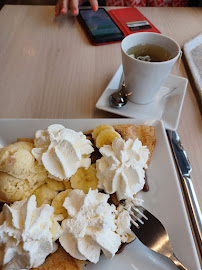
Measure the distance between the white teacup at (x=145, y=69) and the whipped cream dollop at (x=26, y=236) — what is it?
69 centimetres

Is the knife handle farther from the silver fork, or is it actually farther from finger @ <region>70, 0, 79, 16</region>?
finger @ <region>70, 0, 79, 16</region>

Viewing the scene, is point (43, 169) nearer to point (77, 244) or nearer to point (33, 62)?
point (77, 244)

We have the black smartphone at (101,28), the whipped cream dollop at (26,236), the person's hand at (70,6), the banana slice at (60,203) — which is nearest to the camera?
the whipped cream dollop at (26,236)

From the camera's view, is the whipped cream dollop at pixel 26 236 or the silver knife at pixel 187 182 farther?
the silver knife at pixel 187 182

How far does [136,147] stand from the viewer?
2.68ft

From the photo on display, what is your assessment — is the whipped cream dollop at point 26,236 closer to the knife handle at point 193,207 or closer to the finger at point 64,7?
the knife handle at point 193,207

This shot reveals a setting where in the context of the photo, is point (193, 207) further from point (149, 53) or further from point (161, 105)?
point (149, 53)

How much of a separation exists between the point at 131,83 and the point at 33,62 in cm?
69

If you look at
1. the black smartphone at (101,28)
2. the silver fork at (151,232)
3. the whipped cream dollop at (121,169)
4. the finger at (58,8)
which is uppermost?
the finger at (58,8)

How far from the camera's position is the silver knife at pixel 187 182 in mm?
781

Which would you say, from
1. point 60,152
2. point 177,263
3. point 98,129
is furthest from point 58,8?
point 177,263

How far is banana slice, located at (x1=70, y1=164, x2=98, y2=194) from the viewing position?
2.52 feet

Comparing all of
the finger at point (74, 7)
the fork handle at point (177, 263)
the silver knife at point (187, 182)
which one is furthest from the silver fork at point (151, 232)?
the finger at point (74, 7)

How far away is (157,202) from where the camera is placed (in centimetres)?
79
